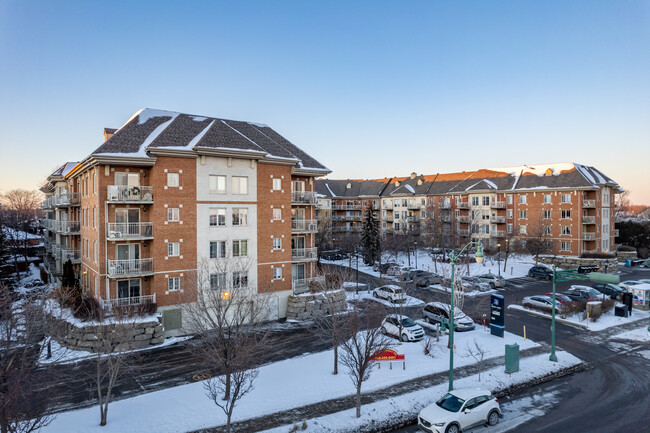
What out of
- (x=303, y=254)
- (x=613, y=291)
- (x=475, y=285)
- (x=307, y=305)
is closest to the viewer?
(x=307, y=305)

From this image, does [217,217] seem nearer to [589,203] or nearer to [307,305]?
[307,305]

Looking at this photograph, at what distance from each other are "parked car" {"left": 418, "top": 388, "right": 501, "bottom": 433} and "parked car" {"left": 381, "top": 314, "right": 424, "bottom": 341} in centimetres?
907

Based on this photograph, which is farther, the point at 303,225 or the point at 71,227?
the point at 71,227

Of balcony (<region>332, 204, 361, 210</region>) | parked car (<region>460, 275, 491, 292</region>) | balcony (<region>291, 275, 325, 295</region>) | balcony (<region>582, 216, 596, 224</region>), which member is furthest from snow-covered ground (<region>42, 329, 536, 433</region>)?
balcony (<region>332, 204, 361, 210</region>)

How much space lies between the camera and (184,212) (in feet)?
89.2

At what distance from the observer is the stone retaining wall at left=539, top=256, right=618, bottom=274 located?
48516mm

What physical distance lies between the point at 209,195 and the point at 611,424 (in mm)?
25189

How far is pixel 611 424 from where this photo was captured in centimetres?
1514

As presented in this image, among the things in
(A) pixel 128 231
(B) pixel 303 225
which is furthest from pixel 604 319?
(A) pixel 128 231

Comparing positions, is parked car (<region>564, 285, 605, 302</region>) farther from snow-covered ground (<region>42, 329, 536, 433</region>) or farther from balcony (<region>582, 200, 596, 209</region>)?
balcony (<region>582, 200, 596, 209</region>)

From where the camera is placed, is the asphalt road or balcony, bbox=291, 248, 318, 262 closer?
the asphalt road

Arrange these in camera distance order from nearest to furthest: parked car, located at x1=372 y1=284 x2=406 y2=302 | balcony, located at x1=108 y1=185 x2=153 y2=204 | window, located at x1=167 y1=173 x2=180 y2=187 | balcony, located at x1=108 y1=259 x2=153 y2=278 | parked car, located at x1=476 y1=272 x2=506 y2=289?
1. balcony, located at x1=108 y1=259 x2=153 y2=278
2. balcony, located at x1=108 y1=185 x2=153 y2=204
3. window, located at x1=167 y1=173 x2=180 y2=187
4. parked car, located at x1=372 y1=284 x2=406 y2=302
5. parked car, located at x1=476 y1=272 x2=506 y2=289

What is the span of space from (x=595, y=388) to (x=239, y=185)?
24.4 m

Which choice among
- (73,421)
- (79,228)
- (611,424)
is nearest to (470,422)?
(611,424)
